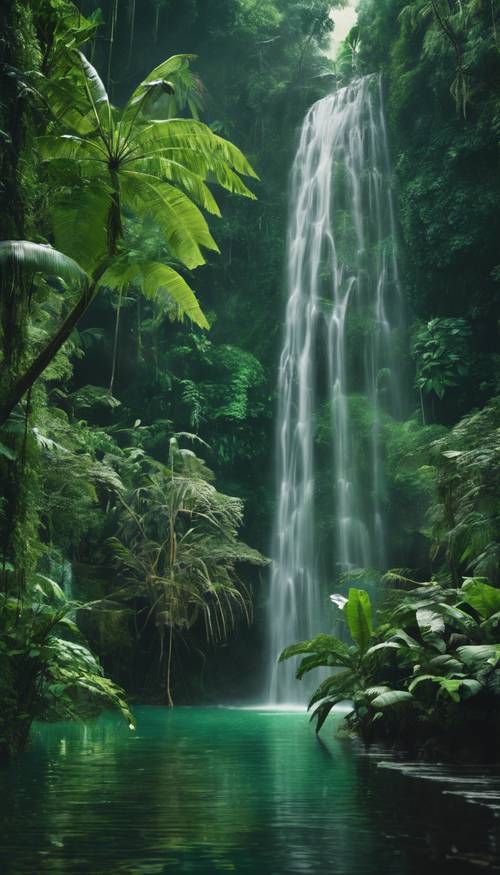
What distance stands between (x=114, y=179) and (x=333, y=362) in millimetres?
16327

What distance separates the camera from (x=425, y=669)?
9883mm

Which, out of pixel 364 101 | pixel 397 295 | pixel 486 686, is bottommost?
pixel 486 686

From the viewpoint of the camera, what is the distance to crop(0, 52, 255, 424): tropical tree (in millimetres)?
10133

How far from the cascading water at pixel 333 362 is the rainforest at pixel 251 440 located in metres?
0.08

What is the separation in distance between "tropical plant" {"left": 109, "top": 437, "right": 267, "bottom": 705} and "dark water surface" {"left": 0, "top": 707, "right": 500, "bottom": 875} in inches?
385

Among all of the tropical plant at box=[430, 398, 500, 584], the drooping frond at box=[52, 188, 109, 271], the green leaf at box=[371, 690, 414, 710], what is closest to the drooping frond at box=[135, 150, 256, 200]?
the drooping frond at box=[52, 188, 109, 271]

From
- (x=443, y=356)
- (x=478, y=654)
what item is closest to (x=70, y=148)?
(x=478, y=654)

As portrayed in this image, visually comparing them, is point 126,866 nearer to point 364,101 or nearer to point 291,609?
point 291,609

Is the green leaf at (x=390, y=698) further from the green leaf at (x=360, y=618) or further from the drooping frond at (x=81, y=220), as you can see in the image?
the drooping frond at (x=81, y=220)

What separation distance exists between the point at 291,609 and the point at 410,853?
769 inches

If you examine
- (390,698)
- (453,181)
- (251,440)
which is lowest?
(390,698)

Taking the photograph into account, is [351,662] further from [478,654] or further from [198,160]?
[198,160]

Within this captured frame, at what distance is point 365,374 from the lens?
26.0 meters

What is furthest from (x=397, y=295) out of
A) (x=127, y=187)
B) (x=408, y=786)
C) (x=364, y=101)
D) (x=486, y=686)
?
(x=408, y=786)
